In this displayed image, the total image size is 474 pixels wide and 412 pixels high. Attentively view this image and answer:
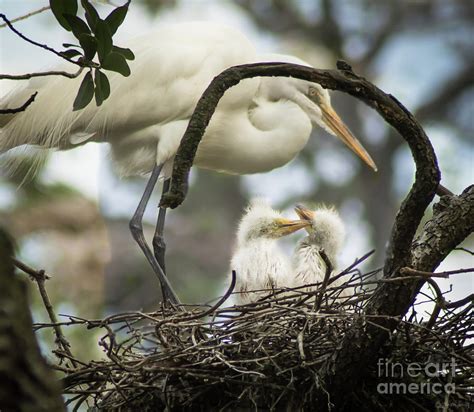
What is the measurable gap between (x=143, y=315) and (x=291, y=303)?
0.42m

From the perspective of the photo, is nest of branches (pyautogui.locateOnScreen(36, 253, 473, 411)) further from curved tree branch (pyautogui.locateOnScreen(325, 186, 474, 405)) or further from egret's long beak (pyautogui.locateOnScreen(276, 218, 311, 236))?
egret's long beak (pyautogui.locateOnScreen(276, 218, 311, 236))

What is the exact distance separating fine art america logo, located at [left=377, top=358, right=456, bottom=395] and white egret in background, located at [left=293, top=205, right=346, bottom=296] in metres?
0.96

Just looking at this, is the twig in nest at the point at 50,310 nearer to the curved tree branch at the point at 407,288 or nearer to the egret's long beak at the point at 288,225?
the curved tree branch at the point at 407,288

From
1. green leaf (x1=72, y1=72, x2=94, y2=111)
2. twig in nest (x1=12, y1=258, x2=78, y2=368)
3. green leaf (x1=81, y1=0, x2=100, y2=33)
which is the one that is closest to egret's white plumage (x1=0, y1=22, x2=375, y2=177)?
twig in nest (x1=12, y1=258, x2=78, y2=368)

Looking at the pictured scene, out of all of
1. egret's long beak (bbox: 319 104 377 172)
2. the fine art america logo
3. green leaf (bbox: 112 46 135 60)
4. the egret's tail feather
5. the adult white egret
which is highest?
egret's long beak (bbox: 319 104 377 172)

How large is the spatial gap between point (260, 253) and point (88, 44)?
1.47 metres

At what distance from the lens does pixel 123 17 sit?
215 cm

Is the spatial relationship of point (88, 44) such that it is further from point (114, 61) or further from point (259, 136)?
point (259, 136)

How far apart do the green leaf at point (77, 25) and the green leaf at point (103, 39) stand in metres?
0.02

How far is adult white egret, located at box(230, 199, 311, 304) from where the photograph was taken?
3.29m

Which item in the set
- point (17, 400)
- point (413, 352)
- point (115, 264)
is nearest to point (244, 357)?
point (413, 352)

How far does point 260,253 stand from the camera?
3.44m

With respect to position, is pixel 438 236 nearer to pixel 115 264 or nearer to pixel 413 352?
pixel 413 352

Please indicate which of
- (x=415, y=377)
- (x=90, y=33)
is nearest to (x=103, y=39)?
(x=90, y=33)
